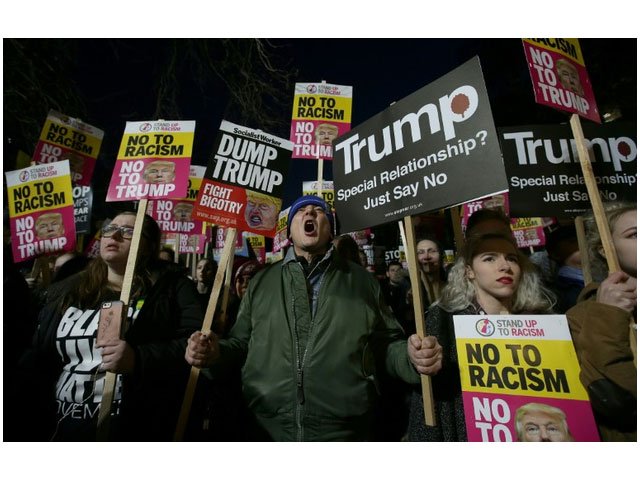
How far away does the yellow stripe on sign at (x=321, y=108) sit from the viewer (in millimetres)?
4910

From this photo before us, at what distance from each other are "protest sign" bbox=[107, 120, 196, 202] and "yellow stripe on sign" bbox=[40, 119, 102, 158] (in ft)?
9.11

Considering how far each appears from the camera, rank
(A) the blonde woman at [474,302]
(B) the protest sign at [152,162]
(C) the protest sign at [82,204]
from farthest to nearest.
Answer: (C) the protest sign at [82,204] < (B) the protest sign at [152,162] < (A) the blonde woman at [474,302]

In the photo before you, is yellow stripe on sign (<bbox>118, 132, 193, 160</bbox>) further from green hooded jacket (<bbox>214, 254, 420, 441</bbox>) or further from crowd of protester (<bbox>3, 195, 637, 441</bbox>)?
green hooded jacket (<bbox>214, 254, 420, 441</bbox>)

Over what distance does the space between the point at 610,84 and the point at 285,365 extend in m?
10.9

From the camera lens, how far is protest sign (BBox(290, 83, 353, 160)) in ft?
15.8

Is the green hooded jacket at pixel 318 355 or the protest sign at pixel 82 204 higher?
the protest sign at pixel 82 204

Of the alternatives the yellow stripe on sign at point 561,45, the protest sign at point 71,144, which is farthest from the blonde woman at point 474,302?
the protest sign at point 71,144

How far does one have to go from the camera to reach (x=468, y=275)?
208cm

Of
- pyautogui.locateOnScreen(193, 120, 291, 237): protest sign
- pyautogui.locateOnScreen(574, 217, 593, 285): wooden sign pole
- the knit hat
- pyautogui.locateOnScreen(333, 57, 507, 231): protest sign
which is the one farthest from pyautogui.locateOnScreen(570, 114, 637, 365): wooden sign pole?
pyautogui.locateOnScreen(193, 120, 291, 237): protest sign

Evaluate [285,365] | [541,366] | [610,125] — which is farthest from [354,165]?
[610,125]

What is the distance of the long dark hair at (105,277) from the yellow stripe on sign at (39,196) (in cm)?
175

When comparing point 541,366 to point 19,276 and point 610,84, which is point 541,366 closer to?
point 19,276

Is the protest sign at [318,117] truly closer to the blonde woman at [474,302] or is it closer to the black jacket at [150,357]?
the black jacket at [150,357]

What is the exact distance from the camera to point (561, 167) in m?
2.64
